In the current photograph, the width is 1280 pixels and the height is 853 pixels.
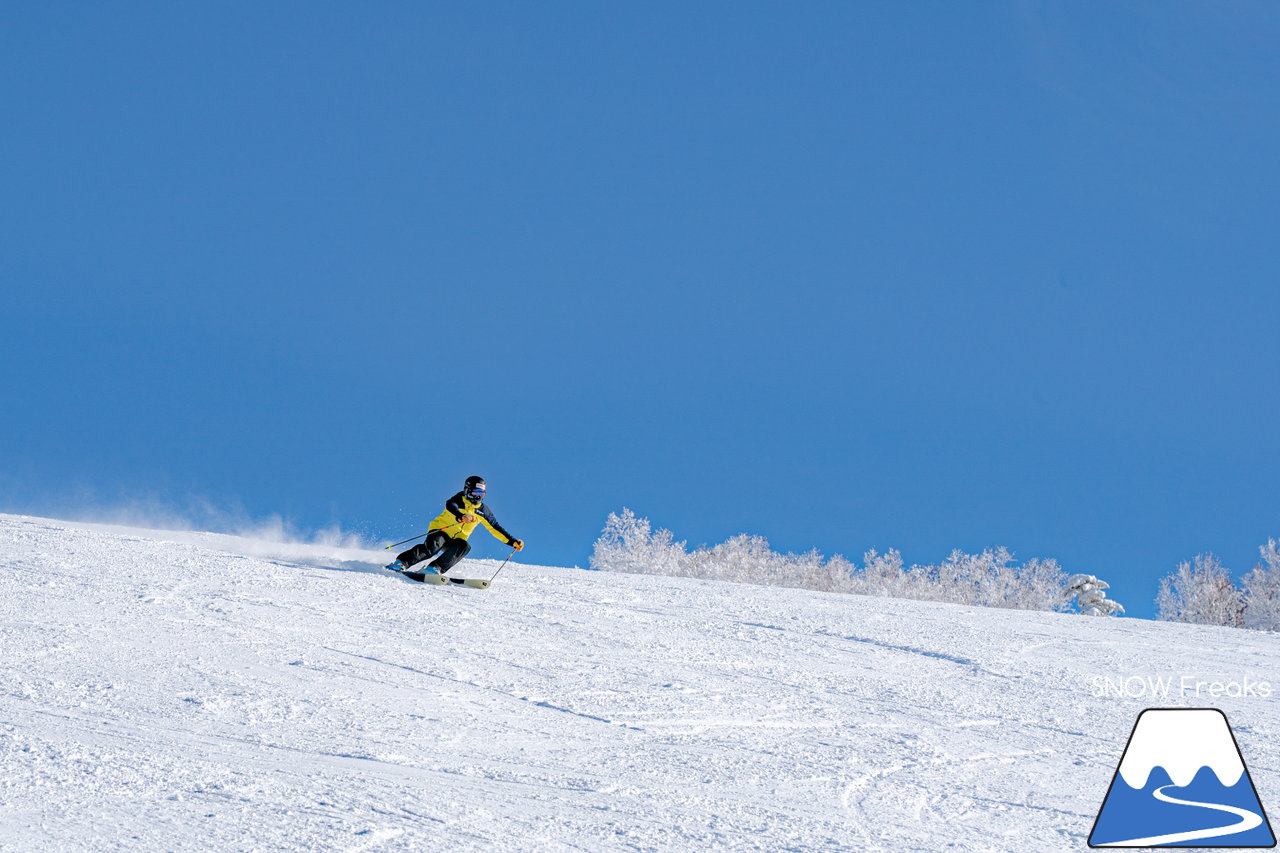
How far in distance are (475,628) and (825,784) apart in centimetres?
476

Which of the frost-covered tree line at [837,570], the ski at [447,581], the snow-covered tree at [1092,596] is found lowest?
the ski at [447,581]

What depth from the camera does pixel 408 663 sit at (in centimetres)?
750

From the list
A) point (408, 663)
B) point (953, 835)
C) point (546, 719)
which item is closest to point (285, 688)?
point (408, 663)

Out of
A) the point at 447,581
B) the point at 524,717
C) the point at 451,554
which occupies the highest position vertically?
the point at 451,554

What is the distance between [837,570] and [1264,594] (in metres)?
20.1

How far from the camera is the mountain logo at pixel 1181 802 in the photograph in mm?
4754

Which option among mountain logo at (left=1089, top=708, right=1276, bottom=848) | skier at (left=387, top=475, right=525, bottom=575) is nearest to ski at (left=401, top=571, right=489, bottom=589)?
skier at (left=387, top=475, right=525, bottom=575)

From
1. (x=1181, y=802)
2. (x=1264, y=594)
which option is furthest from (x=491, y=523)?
(x=1264, y=594)

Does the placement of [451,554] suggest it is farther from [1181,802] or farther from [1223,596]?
[1223,596]

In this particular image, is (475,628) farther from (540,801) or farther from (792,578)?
(792,578)

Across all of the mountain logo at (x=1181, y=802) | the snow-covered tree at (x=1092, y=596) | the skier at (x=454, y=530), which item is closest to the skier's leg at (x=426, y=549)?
the skier at (x=454, y=530)

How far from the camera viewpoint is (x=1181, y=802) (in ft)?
16.3

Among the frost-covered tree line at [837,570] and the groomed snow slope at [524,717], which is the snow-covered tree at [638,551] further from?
the groomed snow slope at [524,717]

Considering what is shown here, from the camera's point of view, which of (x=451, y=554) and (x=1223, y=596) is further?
(x=1223, y=596)
